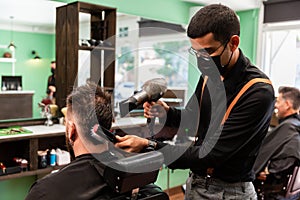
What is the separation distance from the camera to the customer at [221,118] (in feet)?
3.79

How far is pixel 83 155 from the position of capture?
1293 mm

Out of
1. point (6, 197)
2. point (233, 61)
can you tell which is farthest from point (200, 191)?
point (6, 197)

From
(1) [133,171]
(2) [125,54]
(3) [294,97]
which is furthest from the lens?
(2) [125,54]

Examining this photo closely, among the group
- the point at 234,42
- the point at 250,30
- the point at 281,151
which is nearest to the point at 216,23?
the point at 234,42

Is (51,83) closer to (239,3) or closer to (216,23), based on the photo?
(216,23)

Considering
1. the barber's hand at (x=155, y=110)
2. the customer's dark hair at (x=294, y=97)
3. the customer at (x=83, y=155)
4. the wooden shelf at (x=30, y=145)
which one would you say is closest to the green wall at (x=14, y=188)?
the wooden shelf at (x=30, y=145)

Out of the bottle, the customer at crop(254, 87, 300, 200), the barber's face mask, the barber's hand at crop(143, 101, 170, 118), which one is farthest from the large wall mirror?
the customer at crop(254, 87, 300, 200)

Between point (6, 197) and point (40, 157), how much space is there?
22.9 inches

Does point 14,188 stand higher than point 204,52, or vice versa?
point 204,52

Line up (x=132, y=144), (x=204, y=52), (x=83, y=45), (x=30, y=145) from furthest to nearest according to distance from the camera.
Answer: (x=83, y=45) → (x=30, y=145) → (x=204, y=52) → (x=132, y=144)

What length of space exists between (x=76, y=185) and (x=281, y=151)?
6.99ft

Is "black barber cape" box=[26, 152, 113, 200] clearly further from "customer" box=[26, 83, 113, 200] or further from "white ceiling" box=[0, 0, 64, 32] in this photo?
"white ceiling" box=[0, 0, 64, 32]

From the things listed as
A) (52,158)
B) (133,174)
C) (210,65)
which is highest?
(210,65)

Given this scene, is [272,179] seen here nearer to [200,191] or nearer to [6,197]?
[200,191]
